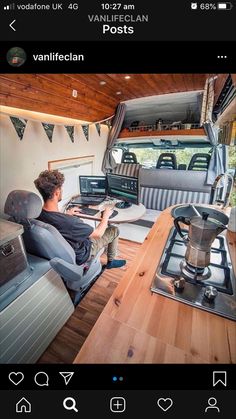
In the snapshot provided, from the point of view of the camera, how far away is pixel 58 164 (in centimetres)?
238

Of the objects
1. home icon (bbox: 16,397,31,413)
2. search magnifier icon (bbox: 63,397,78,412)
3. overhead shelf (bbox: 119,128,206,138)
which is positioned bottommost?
home icon (bbox: 16,397,31,413)

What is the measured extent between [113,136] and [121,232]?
1877mm

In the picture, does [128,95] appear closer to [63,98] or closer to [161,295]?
[63,98]

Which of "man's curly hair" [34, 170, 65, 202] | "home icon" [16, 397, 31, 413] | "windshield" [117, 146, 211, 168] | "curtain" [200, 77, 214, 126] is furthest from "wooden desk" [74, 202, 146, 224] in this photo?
"windshield" [117, 146, 211, 168]

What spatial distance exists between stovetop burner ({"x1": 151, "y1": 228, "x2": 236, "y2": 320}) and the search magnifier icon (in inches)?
15.3

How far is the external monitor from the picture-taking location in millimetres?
2055

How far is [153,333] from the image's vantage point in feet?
1.76

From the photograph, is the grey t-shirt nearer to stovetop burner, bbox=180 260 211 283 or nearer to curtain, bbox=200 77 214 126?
stovetop burner, bbox=180 260 211 283

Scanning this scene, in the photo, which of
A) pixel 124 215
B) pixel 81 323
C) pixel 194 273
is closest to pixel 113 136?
pixel 124 215

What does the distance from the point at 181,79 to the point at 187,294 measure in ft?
7.79

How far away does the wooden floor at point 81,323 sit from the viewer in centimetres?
119

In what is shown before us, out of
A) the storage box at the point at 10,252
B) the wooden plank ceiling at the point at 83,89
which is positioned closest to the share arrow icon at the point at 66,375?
the storage box at the point at 10,252
